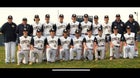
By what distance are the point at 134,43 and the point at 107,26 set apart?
3.57ft

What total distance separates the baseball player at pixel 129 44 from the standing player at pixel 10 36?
3.63 meters

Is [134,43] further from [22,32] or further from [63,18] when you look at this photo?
[22,32]

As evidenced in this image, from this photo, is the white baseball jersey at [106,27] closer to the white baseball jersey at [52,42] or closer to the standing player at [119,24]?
the standing player at [119,24]

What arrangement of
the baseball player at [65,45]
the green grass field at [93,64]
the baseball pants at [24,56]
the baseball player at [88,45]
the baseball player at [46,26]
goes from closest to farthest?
the green grass field at [93,64]
the baseball pants at [24,56]
the baseball player at [46,26]
the baseball player at [65,45]
the baseball player at [88,45]

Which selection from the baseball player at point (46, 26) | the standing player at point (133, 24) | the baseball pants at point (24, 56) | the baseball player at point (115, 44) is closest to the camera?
the baseball pants at point (24, 56)

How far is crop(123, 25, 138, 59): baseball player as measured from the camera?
1272 centimetres

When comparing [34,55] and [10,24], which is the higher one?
[10,24]

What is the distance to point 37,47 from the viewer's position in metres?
12.4

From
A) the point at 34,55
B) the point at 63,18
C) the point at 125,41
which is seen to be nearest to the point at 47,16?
the point at 63,18

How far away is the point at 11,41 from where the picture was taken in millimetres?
12531

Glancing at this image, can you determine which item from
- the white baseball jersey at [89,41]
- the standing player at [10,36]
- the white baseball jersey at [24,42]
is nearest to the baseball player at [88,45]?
the white baseball jersey at [89,41]

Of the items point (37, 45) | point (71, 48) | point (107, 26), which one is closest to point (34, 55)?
point (37, 45)

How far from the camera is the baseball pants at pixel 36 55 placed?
40.3ft

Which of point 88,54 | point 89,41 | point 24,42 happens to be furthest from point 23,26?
point 88,54
